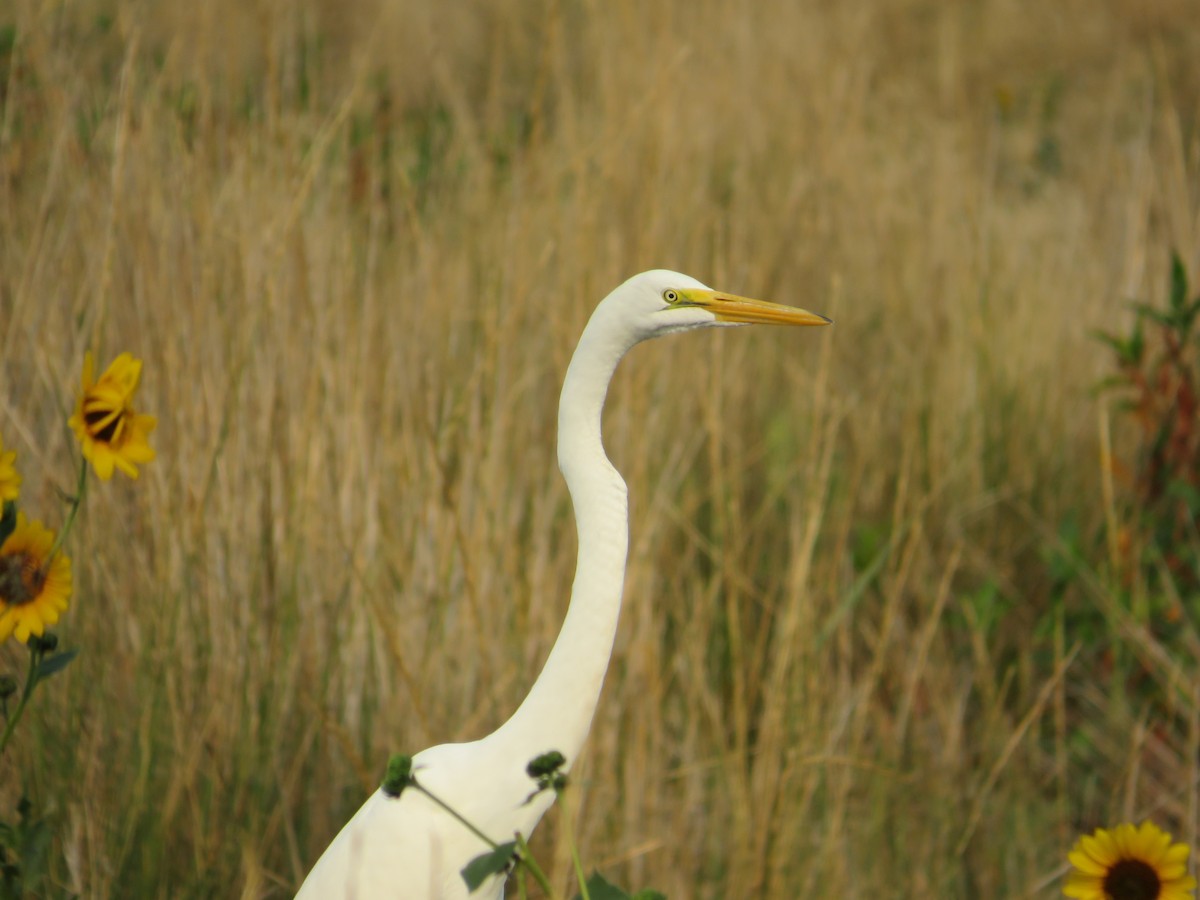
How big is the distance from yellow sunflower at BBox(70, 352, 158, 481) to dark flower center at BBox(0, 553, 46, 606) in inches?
3.6

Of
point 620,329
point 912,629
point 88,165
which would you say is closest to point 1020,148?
point 912,629

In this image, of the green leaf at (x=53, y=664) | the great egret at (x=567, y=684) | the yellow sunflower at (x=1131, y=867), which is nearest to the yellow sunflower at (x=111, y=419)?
the green leaf at (x=53, y=664)

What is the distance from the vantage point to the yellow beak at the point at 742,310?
99cm

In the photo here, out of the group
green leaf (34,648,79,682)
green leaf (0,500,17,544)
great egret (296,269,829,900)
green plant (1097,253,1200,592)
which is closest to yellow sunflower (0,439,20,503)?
green leaf (0,500,17,544)

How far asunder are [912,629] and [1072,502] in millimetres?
472

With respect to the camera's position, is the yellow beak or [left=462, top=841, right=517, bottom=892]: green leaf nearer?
[left=462, top=841, right=517, bottom=892]: green leaf

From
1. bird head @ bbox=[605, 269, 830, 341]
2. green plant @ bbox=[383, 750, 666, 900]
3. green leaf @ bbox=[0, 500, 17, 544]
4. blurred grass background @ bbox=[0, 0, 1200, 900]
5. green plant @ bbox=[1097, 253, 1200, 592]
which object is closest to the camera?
green plant @ bbox=[383, 750, 666, 900]

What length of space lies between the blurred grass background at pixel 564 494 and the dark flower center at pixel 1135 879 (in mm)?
504

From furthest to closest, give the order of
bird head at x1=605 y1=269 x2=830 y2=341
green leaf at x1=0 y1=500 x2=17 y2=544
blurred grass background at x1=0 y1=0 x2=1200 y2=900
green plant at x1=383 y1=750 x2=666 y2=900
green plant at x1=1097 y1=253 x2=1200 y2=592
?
1. green plant at x1=1097 y1=253 x2=1200 y2=592
2. blurred grass background at x1=0 y1=0 x2=1200 y2=900
3. green leaf at x1=0 y1=500 x2=17 y2=544
4. bird head at x1=605 y1=269 x2=830 y2=341
5. green plant at x1=383 y1=750 x2=666 y2=900

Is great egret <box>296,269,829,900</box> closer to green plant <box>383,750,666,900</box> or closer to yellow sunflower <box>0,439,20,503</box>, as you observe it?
green plant <box>383,750,666,900</box>

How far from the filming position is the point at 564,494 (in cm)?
209

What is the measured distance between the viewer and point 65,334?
194 cm

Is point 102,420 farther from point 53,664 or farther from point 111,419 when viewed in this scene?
point 53,664

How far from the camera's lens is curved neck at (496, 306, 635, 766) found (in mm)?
969
